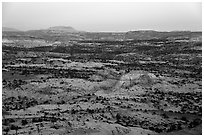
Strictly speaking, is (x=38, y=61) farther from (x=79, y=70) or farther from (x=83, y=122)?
(x=83, y=122)

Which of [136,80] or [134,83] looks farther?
[136,80]

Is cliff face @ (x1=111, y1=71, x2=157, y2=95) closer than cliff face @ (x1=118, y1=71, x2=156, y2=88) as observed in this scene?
Yes

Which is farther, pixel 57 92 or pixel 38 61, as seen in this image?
pixel 38 61

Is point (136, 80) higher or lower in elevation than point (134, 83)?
higher

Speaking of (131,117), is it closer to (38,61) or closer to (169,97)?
(169,97)

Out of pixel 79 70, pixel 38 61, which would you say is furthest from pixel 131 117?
pixel 38 61

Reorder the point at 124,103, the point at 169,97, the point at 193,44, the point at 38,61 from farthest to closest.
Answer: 1. the point at 193,44
2. the point at 38,61
3. the point at 169,97
4. the point at 124,103

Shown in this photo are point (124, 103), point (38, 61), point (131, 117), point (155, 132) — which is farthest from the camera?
point (38, 61)

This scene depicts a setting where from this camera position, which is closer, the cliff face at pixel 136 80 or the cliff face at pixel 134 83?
the cliff face at pixel 134 83

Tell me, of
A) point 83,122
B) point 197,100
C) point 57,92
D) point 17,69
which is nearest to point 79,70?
point 17,69

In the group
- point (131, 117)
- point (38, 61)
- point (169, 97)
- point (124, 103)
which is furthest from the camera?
point (38, 61)
